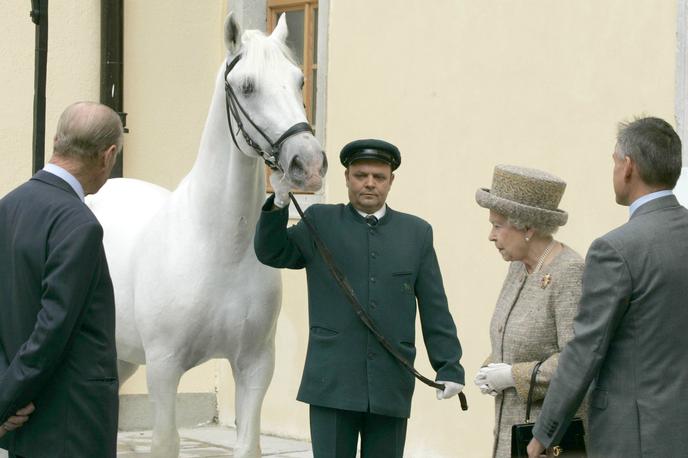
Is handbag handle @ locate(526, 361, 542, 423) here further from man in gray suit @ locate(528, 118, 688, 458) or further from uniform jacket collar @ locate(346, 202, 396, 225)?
uniform jacket collar @ locate(346, 202, 396, 225)

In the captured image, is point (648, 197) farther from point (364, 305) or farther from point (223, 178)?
point (223, 178)

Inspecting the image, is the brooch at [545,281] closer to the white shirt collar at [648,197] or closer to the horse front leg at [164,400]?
the white shirt collar at [648,197]

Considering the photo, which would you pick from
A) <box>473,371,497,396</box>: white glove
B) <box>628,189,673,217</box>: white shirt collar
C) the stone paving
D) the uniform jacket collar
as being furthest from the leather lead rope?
the stone paving

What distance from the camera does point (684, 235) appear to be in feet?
10.6

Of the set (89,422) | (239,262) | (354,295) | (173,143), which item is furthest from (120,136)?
(173,143)

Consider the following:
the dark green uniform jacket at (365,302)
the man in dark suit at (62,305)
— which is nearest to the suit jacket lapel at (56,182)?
the man in dark suit at (62,305)

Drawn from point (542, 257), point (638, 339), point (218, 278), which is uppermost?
point (542, 257)

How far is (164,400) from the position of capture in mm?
4918

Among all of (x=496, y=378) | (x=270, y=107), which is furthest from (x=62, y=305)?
(x=270, y=107)

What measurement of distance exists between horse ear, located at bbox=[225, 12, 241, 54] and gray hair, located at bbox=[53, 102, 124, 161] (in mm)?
1214

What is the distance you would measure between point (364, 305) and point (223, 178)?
3.02 feet

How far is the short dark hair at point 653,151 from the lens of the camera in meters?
3.26

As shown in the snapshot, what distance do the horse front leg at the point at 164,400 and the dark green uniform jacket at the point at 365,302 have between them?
2.69 feet

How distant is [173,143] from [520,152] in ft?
9.75
